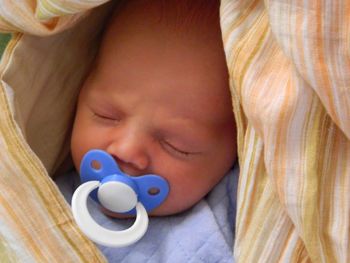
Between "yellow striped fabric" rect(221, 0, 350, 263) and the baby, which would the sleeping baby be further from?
"yellow striped fabric" rect(221, 0, 350, 263)

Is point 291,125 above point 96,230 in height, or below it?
above

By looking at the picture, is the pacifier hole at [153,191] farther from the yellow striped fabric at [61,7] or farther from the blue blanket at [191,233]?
the yellow striped fabric at [61,7]

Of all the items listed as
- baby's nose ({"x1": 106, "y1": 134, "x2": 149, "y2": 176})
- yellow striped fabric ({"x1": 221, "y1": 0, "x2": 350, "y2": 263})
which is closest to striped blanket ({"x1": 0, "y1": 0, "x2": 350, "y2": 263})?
yellow striped fabric ({"x1": 221, "y1": 0, "x2": 350, "y2": 263})

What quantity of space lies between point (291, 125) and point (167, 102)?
9.5 inches

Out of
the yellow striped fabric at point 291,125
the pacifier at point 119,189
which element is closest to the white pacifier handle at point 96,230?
the pacifier at point 119,189

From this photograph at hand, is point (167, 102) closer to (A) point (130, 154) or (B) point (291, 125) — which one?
(A) point (130, 154)

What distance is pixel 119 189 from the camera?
81 cm

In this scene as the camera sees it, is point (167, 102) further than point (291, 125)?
Yes

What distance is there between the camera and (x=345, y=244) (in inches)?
26.1

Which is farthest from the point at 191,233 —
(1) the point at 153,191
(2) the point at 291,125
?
(2) the point at 291,125

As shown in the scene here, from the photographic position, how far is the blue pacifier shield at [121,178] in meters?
0.82

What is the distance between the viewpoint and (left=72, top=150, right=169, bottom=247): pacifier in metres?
0.79

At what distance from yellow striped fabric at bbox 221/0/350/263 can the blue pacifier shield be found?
0.14 meters

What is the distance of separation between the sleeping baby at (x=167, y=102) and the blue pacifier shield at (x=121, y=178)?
0.01 m
